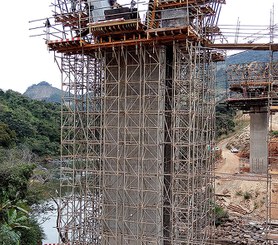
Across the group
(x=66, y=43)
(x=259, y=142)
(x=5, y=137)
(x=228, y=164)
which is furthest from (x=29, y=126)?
(x=66, y=43)

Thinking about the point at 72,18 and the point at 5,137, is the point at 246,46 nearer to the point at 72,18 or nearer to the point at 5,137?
the point at 72,18

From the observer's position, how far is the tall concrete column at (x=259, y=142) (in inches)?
847

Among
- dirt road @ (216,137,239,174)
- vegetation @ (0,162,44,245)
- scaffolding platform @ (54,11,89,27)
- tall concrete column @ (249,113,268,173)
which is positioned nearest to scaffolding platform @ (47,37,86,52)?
scaffolding platform @ (54,11,89,27)

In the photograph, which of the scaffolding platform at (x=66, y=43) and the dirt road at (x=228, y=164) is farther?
the dirt road at (x=228, y=164)

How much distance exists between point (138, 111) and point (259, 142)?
11.9 meters

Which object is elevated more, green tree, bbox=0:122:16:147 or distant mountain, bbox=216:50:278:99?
distant mountain, bbox=216:50:278:99

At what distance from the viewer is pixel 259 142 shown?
21.7m

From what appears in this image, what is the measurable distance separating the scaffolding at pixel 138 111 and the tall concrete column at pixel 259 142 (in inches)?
341

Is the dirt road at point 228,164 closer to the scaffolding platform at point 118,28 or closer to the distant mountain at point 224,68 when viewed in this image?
the distant mountain at point 224,68

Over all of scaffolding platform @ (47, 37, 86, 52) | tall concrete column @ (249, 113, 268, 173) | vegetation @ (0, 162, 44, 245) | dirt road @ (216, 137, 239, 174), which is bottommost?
vegetation @ (0, 162, 44, 245)

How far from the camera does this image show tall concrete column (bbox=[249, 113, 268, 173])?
2152 centimetres

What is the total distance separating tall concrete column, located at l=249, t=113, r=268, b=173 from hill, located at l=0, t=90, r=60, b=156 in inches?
760

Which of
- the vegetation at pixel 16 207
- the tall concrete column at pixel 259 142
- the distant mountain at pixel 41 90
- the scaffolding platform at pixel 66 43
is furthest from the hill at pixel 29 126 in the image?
the distant mountain at pixel 41 90

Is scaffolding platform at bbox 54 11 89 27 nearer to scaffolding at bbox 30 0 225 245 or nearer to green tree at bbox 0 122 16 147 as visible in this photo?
scaffolding at bbox 30 0 225 245
